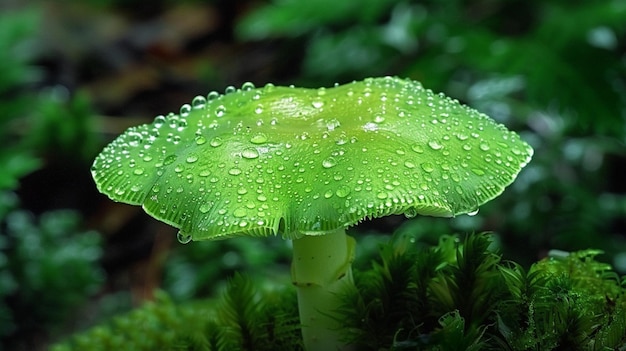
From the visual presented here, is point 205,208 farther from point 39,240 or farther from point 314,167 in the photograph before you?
point 39,240

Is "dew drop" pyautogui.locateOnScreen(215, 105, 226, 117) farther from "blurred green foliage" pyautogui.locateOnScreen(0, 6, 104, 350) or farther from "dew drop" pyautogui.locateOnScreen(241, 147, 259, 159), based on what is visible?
"blurred green foliage" pyautogui.locateOnScreen(0, 6, 104, 350)

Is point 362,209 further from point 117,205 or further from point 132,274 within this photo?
point 117,205

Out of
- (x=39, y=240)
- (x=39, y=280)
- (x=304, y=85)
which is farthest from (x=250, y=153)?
(x=304, y=85)

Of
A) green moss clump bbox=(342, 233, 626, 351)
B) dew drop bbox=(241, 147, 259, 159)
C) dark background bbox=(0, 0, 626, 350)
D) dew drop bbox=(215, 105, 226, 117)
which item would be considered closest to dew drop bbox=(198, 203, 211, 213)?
dew drop bbox=(241, 147, 259, 159)

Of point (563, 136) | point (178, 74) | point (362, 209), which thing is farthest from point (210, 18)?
point (362, 209)

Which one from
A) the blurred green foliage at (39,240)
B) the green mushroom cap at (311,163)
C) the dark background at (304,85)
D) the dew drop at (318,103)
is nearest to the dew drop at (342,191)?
the green mushroom cap at (311,163)

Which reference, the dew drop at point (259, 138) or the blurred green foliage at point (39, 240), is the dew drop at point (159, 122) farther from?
the blurred green foliage at point (39, 240)
